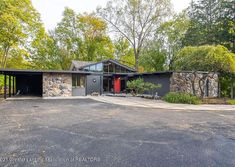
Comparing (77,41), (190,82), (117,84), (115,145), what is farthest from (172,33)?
(115,145)

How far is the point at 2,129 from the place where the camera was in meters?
4.59

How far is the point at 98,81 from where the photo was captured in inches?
739

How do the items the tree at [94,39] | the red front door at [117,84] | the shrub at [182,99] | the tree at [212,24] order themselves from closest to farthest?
the shrub at [182,99] → the tree at [212,24] → the red front door at [117,84] → the tree at [94,39]

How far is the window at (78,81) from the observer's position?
615 inches

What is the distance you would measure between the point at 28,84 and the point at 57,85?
646 centimetres

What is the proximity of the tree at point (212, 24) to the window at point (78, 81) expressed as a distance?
44.0 ft

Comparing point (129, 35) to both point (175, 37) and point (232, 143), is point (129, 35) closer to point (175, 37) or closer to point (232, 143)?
point (175, 37)

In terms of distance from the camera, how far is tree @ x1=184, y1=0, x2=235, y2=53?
1582cm

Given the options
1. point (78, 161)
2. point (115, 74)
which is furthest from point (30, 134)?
point (115, 74)

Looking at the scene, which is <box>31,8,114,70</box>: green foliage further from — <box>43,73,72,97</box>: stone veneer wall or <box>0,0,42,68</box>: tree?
<box>43,73,72,97</box>: stone veneer wall

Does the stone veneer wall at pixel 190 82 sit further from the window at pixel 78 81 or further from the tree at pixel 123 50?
the tree at pixel 123 50

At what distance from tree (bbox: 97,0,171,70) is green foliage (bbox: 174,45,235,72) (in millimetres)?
12694

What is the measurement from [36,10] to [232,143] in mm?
20341

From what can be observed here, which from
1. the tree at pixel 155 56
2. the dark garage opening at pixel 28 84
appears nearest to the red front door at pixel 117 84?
the tree at pixel 155 56
